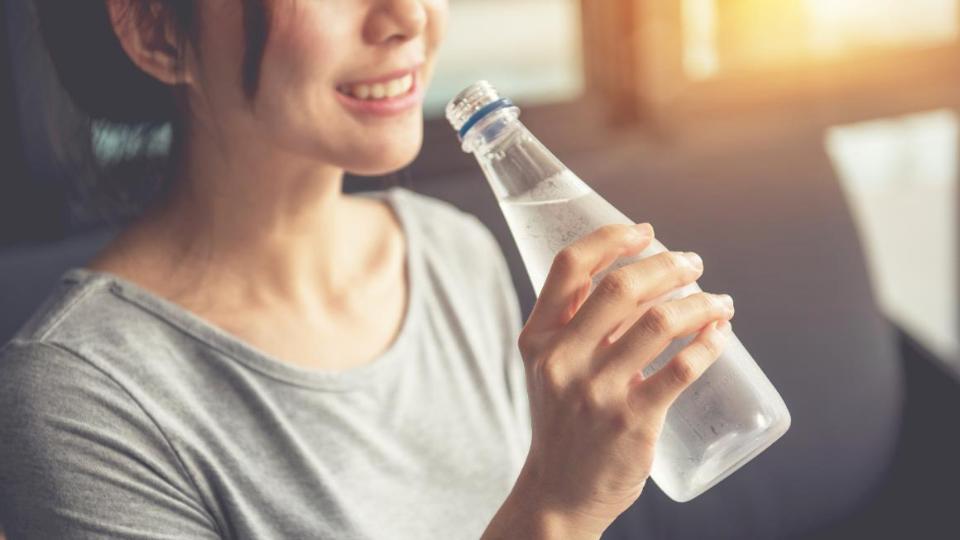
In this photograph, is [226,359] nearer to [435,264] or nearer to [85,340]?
[85,340]

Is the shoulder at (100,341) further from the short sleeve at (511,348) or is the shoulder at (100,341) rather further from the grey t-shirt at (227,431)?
the short sleeve at (511,348)

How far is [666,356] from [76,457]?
44cm

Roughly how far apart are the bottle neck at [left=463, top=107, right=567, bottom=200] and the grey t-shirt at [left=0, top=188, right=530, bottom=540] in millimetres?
263

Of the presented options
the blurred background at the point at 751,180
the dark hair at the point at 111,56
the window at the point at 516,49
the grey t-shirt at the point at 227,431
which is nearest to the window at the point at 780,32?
the blurred background at the point at 751,180

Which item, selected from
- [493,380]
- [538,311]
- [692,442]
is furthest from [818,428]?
[538,311]

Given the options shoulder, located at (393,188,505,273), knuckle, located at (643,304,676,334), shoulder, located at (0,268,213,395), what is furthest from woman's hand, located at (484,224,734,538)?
shoulder, located at (393,188,505,273)

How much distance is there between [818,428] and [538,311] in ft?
3.01

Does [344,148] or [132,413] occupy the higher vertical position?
[344,148]

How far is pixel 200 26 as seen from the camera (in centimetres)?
73

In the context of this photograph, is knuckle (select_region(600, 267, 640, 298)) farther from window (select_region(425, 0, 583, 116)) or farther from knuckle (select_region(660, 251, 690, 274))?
window (select_region(425, 0, 583, 116))

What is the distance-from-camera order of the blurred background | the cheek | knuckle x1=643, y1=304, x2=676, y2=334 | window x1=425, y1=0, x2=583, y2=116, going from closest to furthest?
knuckle x1=643, y1=304, x2=676, y2=334, the cheek, the blurred background, window x1=425, y1=0, x2=583, y2=116

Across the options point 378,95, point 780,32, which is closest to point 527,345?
point 378,95

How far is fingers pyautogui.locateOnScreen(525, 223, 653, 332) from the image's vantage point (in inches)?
21.5

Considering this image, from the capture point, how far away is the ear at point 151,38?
2.46 feet
